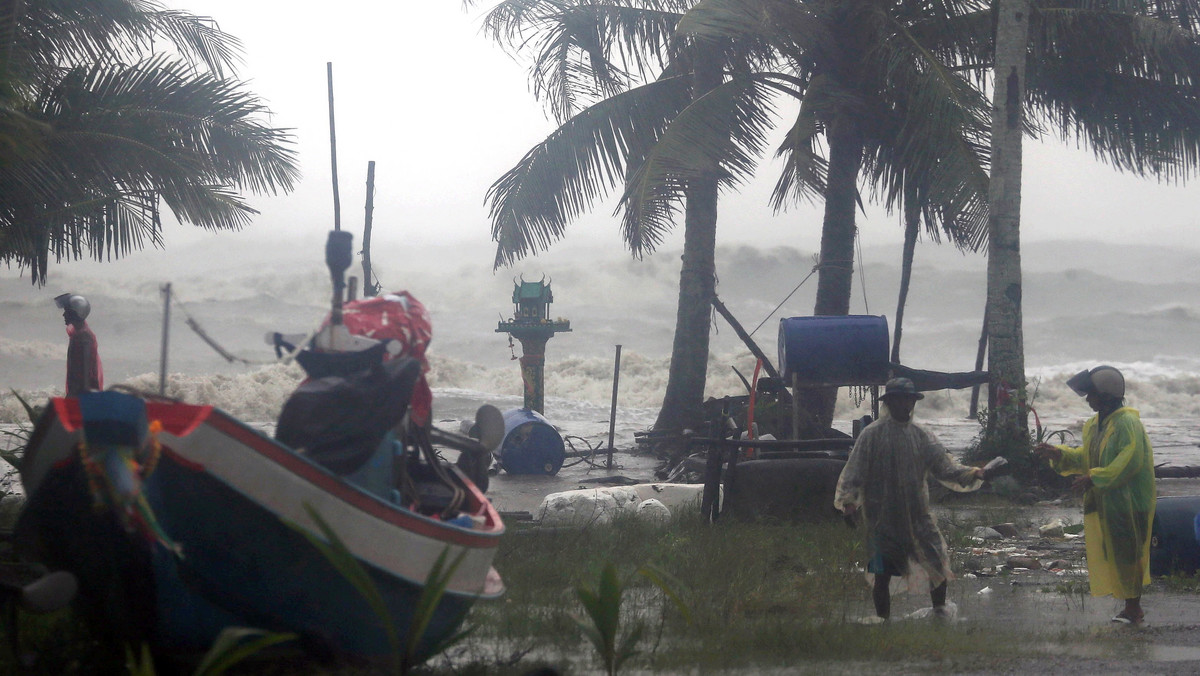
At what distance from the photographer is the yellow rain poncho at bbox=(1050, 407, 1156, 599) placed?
6.77 meters

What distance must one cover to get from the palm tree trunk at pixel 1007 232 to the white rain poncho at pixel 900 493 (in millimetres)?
7901

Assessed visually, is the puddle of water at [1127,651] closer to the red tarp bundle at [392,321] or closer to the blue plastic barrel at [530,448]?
the red tarp bundle at [392,321]

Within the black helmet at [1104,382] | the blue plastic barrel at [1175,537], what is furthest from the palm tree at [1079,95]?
the black helmet at [1104,382]

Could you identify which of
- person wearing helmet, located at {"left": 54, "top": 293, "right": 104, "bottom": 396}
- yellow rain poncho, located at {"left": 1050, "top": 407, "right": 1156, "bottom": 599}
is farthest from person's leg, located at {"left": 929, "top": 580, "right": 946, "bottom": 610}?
person wearing helmet, located at {"left": 54, "top": 293, "right": 104, "bottom": 396}

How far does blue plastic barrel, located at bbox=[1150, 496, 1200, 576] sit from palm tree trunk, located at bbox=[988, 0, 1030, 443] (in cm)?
608

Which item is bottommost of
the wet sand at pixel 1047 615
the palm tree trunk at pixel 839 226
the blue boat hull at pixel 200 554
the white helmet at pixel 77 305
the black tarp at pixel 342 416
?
the wet sand at pixel 1047 615

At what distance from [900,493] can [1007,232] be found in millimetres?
8575

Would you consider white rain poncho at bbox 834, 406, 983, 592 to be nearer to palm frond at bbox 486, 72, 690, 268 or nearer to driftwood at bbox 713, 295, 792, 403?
driftwood at bbox 713, 295, 792, 403

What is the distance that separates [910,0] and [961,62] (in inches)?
53.9

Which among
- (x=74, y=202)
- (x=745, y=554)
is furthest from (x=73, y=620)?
(x=74, y=202)

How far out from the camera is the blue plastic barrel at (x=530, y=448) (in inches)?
651

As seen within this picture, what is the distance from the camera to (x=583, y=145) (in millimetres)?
18062

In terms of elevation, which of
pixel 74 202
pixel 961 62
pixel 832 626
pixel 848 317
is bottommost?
pixel 832 626

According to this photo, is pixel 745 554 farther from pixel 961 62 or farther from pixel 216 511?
pixel 961 62
